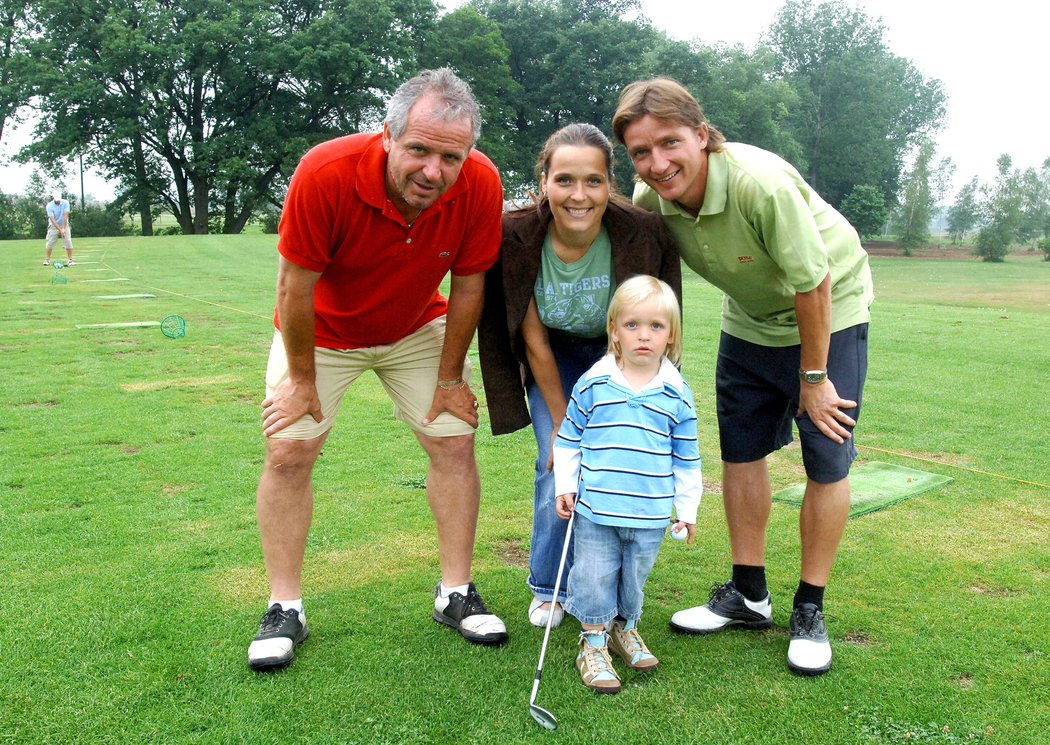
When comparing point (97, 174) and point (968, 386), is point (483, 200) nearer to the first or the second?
point (968, 386)

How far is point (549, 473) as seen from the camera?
353cm

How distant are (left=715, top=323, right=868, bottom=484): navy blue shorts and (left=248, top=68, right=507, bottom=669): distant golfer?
40.6 inches

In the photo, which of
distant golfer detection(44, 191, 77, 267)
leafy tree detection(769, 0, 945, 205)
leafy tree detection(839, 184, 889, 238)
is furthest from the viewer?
leafy tree detection(769, 0, 945, 205)

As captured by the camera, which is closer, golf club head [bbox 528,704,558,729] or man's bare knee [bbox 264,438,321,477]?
golf club head [bbox 528,704,558,729]

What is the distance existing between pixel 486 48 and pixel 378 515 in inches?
1855

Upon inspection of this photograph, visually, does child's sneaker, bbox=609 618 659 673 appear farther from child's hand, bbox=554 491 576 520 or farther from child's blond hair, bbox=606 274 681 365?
child's blond hair, bbox=606 274 681 365

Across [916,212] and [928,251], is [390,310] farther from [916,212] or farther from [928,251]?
[928,251]

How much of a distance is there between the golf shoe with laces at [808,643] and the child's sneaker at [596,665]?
64cm

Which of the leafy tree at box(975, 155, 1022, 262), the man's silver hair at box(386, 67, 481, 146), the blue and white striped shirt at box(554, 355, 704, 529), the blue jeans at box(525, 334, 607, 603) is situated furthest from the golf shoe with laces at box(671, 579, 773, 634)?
the leafy tree at box(975, 155, 1022, 262)

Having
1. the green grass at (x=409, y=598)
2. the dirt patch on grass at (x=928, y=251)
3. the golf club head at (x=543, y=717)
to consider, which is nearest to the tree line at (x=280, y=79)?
the dirt patch on grass at (x=928, y=251)

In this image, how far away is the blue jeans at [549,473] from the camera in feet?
11.6

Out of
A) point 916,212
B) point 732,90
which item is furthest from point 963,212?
point 732,90

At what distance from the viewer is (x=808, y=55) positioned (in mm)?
64312

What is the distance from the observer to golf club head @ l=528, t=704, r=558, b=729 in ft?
9.18
